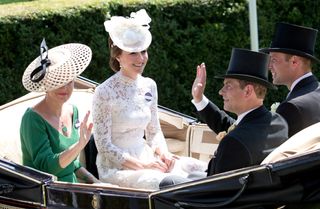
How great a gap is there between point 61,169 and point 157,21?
4029mm

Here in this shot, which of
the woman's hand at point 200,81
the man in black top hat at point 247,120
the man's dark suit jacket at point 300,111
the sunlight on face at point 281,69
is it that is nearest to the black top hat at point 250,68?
the man in black top hat at point 247,120

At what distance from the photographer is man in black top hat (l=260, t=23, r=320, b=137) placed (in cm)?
476

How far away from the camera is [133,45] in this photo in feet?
16.8

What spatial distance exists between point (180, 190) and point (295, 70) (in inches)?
60.4

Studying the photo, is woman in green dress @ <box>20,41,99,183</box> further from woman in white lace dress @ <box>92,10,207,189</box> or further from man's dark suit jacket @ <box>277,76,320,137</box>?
man's dark suit jacket @ <box>277,76,320,137</box>

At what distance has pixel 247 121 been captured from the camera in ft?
14.0

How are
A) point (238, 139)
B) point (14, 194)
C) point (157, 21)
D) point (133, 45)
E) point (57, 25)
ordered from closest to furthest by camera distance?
point (238, 139)
point (14, 194)
point (133, 45)
point (57, 25)
point (157, 21)

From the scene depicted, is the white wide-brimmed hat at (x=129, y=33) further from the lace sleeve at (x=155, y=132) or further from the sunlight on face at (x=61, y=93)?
the sunlight on face at (x=61, y=93)

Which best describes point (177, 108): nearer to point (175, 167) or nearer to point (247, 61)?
point (175, 167)

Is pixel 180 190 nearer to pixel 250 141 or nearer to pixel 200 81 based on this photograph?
pixel 250 141

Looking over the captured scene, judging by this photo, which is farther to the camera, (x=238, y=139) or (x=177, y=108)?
(x=177, y=108)

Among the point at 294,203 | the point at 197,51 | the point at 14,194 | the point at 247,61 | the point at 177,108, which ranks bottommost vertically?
the point at 177,108

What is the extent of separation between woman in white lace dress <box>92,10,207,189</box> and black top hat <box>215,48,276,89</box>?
847 millimetres

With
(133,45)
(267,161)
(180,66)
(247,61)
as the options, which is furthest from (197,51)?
(267,161)
